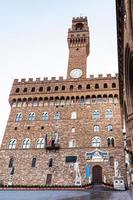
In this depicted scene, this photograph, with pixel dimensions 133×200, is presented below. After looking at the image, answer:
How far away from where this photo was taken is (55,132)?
98.4 ft

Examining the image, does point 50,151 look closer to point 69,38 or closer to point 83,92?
point 83,92

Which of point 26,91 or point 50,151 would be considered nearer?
point 50,151

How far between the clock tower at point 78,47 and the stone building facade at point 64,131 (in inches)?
6.4

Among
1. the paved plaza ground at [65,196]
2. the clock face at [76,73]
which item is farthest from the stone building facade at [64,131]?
the paved plaza ground at [65,196]

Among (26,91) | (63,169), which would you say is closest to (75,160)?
(63,169)

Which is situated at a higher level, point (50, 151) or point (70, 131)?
point (70, 131)

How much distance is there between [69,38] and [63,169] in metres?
22.5

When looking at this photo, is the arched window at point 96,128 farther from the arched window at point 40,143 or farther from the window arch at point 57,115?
the arched window at point 40,143

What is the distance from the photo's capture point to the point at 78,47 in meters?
38.0

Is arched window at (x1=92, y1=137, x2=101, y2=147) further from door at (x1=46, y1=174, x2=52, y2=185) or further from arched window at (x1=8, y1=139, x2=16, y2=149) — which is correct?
arched window at (x1=8, y1=139, x2=16, y2=149)

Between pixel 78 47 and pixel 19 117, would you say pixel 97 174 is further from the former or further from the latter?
pixel 78 47

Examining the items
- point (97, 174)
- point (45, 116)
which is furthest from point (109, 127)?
point (45, 116)

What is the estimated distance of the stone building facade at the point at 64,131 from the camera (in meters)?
27.0

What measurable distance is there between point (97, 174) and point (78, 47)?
2135cm
